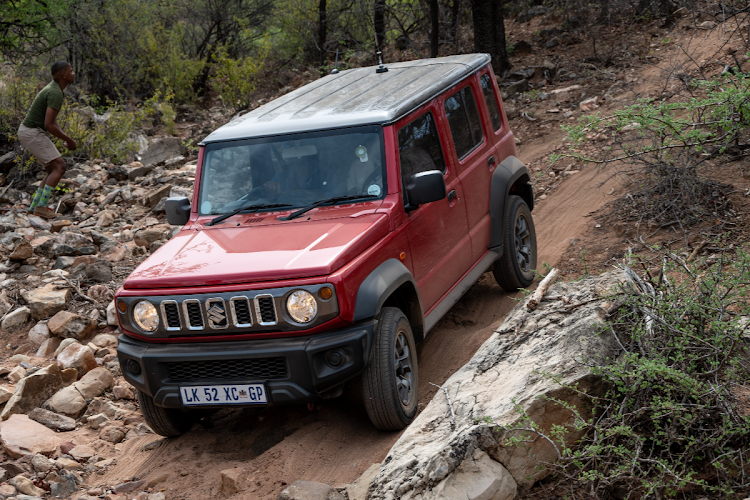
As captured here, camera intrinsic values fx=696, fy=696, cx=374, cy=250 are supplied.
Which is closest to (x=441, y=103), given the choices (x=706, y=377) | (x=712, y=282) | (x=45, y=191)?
(x=712, y=282)

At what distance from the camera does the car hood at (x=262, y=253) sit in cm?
351

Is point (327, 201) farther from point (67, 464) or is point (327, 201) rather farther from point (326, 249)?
point (67, 464)

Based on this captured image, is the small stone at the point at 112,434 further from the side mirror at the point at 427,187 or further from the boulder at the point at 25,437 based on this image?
the side mirror at the point at 427,187

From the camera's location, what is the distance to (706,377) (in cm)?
288

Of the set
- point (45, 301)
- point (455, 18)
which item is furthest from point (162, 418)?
point (455, 18)

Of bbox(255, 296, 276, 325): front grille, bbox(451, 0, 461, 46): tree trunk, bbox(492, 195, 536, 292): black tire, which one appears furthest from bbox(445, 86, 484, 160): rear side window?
bbox(451, 0, 461, 46): tree trunk

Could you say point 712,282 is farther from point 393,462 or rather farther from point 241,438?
point 241,438

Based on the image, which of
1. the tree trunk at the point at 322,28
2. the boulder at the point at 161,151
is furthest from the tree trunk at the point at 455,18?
the boulder at the point at 161,151

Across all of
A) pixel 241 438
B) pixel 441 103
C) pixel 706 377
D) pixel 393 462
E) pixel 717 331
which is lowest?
pixel 241 438

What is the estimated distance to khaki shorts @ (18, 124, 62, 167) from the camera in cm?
855

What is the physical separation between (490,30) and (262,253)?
32.5 feet

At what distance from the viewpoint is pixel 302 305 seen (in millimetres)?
3469

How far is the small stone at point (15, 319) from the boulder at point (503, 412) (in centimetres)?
439

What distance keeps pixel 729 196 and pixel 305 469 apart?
467 centimetres
